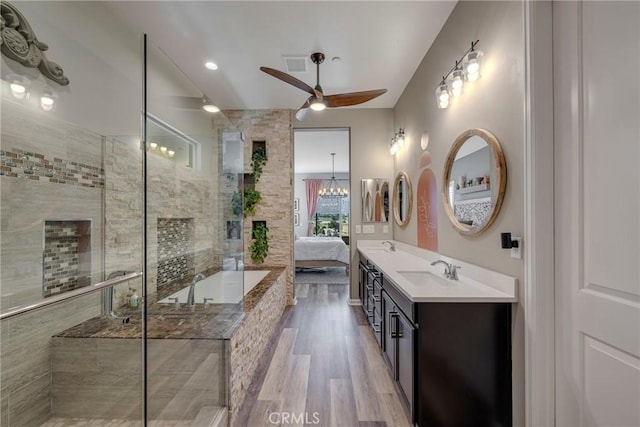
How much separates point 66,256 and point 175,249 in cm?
84

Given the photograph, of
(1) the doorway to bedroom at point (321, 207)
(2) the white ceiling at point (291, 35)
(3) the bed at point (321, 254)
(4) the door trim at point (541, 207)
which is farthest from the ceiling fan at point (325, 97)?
(3) the bed at point (321, 254)

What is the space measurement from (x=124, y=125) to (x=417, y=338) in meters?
2.62

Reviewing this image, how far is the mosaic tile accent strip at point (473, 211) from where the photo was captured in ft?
5.97

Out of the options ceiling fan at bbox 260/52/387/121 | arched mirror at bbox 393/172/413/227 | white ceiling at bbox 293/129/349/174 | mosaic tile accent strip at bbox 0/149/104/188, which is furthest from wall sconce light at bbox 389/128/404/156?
mosaic tile accent strip at bbox 0/149/104/188

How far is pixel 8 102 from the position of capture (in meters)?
1.41

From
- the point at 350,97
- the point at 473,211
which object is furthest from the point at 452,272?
the point at 350,97

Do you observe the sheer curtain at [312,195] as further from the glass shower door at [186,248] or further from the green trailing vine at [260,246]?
the glass shower door at [186,248]

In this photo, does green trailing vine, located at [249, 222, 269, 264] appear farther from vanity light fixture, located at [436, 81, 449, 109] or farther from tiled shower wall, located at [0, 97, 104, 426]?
vanity light fixture, located at [436, 81, 449, 109]

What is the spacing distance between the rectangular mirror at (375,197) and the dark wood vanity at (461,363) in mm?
2647

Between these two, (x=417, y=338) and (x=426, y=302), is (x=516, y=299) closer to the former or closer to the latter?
(x=426, y=302)

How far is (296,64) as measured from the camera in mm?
2918

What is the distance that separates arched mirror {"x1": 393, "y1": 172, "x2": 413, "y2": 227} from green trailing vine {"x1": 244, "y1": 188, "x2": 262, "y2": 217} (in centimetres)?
203

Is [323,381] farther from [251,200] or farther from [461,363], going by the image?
[251,200]

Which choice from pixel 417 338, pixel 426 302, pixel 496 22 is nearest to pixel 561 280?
pixel 426 302
